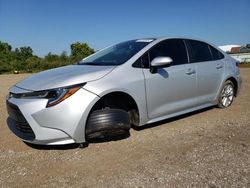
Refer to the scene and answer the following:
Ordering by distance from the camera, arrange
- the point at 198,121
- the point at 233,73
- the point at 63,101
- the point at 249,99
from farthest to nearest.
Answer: the point at 249,99
the point at 233,73
the point at 198,121
the point at 63,101

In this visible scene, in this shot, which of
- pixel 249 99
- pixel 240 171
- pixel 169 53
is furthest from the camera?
pixel 249 99

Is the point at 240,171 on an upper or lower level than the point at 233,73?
lower

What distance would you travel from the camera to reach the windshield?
14.1 feet

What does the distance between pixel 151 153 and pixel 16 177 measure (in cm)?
167

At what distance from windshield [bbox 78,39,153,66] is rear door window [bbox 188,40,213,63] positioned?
908 millimetres

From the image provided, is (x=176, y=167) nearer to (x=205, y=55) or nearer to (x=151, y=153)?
(x=151, y=153)

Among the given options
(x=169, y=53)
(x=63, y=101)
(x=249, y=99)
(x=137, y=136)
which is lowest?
(x=249, y=99)

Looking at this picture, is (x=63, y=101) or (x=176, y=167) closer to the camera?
(x=176, y=167)

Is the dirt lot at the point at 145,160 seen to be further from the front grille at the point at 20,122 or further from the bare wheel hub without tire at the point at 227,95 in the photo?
the bare wheel hub without tire at the point at 227,95

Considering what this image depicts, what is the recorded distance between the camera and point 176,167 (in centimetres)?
318

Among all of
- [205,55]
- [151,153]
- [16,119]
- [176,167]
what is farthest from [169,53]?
[16,119]

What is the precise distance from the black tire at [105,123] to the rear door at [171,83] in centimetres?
58

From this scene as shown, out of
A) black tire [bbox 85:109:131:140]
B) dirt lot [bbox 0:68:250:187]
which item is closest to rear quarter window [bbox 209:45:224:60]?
dirt lot [bbox 0:68:250:187]

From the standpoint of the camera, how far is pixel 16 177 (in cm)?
309
